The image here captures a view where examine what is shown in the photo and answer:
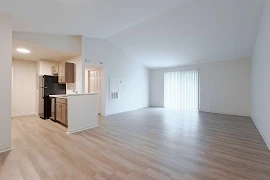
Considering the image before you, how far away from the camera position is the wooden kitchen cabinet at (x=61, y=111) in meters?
3.95

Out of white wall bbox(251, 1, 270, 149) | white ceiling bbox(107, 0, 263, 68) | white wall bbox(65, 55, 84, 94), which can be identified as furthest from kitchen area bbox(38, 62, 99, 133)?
white wall bbox(251, 1, 270, 149)

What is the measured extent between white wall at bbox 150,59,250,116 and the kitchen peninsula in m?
5.18

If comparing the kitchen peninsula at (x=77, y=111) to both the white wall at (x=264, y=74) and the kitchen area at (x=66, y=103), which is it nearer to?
the kitchen area at (x=66, y=103)

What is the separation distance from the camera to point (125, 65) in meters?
6.67

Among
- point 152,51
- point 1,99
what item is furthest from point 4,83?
point 152,51

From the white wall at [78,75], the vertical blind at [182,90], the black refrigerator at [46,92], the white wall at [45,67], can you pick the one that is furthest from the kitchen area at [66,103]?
the vertical blind at [182,90]

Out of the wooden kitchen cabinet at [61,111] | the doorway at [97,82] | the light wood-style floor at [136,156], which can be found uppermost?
the doorway at [97,82]

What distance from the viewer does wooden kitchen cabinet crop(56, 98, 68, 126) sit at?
3.95 m

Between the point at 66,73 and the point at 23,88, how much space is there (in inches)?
90.1

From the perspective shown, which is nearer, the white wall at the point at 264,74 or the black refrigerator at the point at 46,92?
the white wall at the point at 264,74

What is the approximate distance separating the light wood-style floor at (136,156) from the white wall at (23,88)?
2.47 m

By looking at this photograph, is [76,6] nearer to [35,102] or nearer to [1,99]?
[1,99]

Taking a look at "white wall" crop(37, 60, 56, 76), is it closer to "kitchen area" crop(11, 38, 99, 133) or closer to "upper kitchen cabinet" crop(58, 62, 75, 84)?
"kitchen area" crop(11, 38, 99, 133)

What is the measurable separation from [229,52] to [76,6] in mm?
5315
